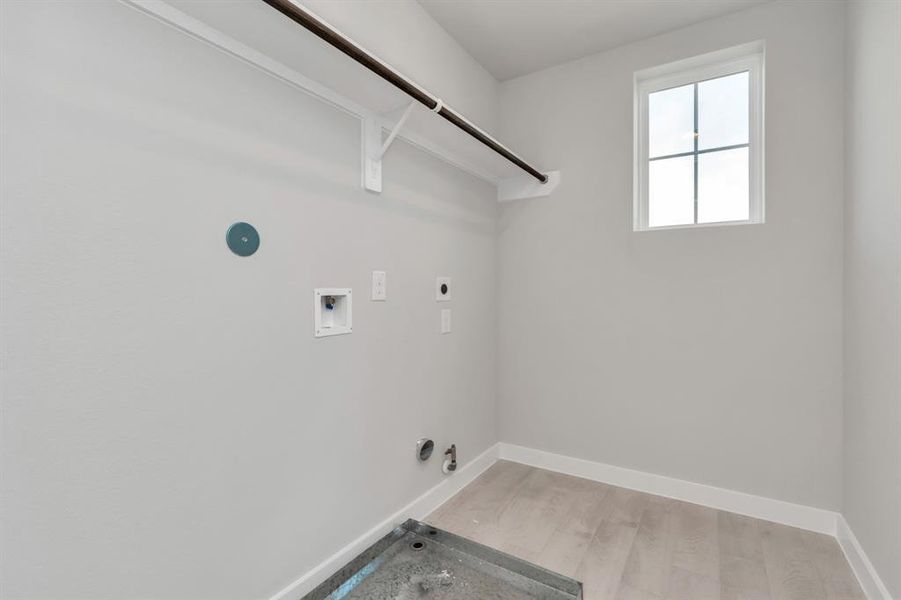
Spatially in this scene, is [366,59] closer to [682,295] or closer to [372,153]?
[372,153]

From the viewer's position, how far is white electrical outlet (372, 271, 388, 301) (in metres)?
1.73

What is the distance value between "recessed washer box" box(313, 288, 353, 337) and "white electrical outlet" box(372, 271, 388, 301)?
141 mm

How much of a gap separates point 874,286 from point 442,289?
1768 millimetres

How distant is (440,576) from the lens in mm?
1530

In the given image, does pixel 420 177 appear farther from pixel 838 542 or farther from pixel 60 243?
pixel 838 542

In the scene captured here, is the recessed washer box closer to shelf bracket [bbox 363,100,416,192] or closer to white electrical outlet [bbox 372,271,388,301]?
white electrical outlet [bbox 372,271,388,301]

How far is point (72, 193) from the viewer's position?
931 millimetres

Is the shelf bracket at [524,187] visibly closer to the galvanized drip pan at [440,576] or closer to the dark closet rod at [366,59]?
the dark closet rod at [366,59]

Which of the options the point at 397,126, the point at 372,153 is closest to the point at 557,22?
the point at 397,126

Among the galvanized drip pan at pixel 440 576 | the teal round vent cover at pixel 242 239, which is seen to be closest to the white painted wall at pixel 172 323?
the teal round vent cover at pixel 242 239

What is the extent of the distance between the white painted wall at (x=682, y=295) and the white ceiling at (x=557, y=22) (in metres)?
0.10

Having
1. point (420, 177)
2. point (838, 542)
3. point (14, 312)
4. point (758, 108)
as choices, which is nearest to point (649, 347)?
point (838, 542)

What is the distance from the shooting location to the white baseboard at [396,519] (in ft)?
4.69

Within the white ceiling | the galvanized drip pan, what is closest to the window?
the white ceiling
